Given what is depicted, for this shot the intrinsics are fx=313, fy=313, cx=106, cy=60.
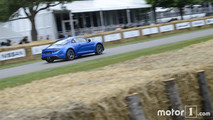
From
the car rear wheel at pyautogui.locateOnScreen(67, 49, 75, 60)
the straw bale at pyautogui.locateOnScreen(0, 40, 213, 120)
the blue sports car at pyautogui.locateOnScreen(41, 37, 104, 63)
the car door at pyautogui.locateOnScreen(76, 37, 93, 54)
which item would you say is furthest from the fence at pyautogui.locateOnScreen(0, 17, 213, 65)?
the straw bale at pyautogui.locateOnScreen(0, 40, 213, 120)

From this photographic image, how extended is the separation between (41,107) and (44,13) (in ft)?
105

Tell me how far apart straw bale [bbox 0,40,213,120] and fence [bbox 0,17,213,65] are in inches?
Answer: 625

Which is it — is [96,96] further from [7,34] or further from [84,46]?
[7,34]

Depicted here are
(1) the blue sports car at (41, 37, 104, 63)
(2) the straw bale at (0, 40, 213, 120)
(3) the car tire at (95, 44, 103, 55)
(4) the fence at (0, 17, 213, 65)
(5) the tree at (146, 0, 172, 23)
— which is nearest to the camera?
(2) the straw bale at (0, 40, 213, 120)

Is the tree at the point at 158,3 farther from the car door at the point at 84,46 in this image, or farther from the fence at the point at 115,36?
the car door at the point at 84,46

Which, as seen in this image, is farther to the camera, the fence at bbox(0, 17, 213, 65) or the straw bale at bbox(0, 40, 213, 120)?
the fence at bbox(0, 17, 213, 65)

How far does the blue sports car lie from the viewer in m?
16.8

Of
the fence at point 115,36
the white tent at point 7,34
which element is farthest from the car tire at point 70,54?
the white tent at point 7,34

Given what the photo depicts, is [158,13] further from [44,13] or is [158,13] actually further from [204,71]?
[204,71]

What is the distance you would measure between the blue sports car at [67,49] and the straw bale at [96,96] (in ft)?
35.0

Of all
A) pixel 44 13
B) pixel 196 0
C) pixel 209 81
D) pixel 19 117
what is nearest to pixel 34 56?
pixel 44 13

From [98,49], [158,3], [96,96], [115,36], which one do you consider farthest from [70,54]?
[158,3]

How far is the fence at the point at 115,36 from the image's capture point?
69.3 ft

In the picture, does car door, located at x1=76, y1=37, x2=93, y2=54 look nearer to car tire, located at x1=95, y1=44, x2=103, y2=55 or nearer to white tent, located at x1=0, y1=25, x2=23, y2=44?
car tire, located at x1=95, y1=44, x2=103, y2=55
